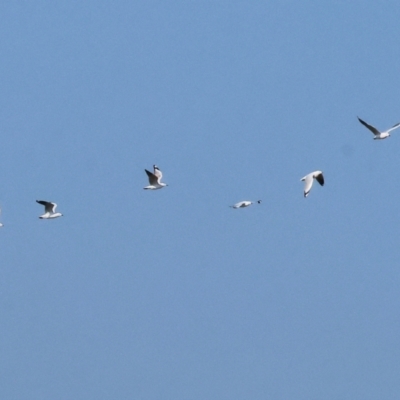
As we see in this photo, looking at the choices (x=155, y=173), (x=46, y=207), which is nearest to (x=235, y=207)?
(x=155, y=173)

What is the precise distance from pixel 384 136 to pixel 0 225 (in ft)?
62.6

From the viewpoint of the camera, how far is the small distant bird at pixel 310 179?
59.0m

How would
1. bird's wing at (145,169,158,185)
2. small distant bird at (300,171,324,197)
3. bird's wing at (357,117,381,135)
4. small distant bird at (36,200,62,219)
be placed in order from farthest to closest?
small distant bird at (36,200,62,219), bird's wing at (145,169,158,185), bird's wing at (357,117,381,135), small distant bird at (300,171,324,197)

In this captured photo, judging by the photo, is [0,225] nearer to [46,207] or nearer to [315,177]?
[46,207]

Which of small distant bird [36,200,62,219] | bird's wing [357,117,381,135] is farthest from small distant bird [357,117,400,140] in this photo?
small distant bird [36,200,62,219]

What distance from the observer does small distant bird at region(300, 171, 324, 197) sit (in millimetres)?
59028

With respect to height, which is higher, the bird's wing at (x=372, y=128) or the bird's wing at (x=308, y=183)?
the bird's wing at (x=372, y=128)

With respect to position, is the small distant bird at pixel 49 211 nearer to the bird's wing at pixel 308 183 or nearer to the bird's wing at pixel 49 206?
the bird's wing at pixel 49 206

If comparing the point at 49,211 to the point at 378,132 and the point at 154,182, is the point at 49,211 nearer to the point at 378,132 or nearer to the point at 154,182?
the point at 154,182

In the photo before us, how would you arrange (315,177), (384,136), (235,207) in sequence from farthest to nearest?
(235,207) → (384,136) → (315,177)

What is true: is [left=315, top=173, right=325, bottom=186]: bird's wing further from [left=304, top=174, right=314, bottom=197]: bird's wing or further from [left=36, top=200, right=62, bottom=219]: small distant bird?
[left=36, top=200, right=62, bottom=219]: small distant bird

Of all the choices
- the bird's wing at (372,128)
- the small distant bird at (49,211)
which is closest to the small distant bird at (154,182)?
the small distant bird at (49,211)

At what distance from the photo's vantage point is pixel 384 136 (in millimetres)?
65125

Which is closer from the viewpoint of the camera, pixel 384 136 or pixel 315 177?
pixel 315 177
